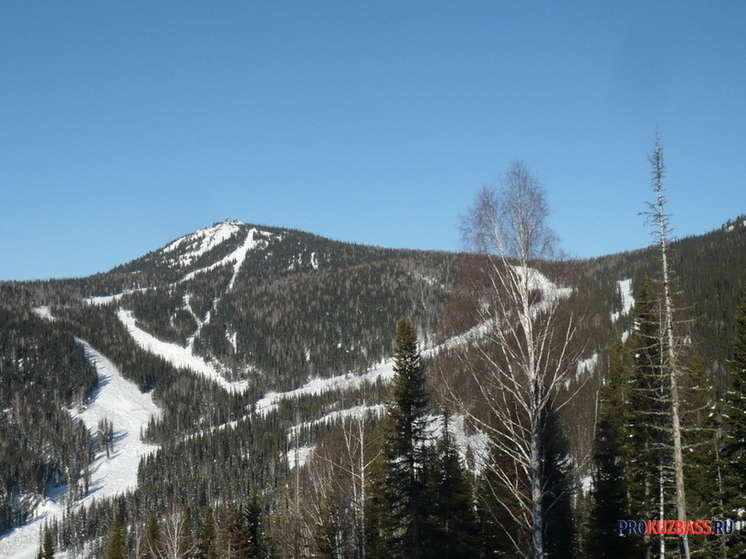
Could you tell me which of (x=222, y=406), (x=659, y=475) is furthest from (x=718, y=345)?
(x=222, y=406)

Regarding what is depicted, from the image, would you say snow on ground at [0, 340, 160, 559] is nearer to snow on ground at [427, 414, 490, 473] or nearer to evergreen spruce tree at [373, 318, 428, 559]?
snow on ground at [427, 414, 490, 473]

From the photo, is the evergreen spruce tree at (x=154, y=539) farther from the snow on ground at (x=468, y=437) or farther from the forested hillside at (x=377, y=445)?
the snow on ground at (x=468, y=437)

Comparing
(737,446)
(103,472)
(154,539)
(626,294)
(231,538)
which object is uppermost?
(626,294)

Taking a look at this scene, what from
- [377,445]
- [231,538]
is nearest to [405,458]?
[377,445]

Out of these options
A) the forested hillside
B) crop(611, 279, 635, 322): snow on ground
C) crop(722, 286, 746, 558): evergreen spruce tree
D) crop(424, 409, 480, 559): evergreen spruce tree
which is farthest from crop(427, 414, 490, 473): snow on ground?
crop(611, 279, 635, 322): snow on ground

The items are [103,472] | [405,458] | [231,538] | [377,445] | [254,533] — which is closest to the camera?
[405,458]

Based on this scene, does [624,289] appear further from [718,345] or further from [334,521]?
[334,521]

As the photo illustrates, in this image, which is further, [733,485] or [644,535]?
[644,535]

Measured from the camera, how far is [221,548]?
123 feet

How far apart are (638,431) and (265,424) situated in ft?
430

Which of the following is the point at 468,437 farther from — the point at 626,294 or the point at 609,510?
the point at 626,294

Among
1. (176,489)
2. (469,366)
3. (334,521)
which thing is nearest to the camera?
(469,366)

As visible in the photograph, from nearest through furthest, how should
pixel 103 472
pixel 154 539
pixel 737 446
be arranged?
pixel 737 446, pixel 154 539, pixel 103 472

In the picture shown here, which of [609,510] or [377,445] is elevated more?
[377,445]
